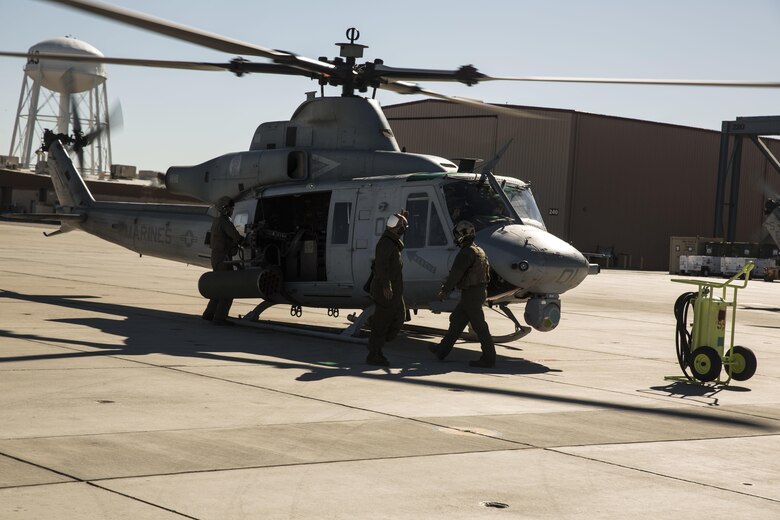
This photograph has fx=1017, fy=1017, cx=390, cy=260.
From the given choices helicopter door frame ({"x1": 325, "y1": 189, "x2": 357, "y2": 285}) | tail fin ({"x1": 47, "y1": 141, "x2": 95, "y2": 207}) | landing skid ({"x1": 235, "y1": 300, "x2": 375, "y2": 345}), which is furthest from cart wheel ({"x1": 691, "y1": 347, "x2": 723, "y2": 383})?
tail fin ({"x1": 47, "y1": 141, "x2": 95, "y2": 207})

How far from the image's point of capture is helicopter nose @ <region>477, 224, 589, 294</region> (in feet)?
40.4

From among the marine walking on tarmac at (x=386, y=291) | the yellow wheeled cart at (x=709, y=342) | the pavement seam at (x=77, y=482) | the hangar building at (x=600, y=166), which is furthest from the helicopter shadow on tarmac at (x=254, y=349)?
the hangar building at (x=600, y=166)

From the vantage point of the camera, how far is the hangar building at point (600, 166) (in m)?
56.5

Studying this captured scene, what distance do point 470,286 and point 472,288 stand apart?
5cm

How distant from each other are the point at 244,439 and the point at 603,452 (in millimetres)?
2552

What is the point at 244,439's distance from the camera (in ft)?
23.1

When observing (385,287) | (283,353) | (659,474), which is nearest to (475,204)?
(385,287)

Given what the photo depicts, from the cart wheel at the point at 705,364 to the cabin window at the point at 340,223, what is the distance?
5102 millimetres

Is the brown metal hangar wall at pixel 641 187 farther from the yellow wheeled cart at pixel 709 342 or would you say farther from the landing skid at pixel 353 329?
the yellow wheeled cart at pixel 709 342

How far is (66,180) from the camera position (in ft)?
65.5

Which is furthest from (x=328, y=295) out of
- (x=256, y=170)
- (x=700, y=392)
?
(x=700, y=392)

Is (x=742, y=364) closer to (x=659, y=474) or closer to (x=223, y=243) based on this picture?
(x=659, y=474)

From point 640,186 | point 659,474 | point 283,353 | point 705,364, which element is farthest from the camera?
point 640,186

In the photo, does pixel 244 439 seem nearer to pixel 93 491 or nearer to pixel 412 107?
pixel 93 491
